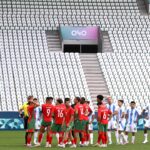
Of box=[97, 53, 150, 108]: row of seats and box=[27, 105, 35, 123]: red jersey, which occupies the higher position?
box=[97, 53, 150, 108]: row of seats

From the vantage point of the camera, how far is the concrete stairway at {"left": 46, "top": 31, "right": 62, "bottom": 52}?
1892 inches

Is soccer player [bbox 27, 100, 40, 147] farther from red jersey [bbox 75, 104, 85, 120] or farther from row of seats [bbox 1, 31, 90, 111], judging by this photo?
row of seats [bbox 1, 31, 90, 111]

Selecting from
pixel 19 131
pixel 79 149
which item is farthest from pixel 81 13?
pixel 79 149

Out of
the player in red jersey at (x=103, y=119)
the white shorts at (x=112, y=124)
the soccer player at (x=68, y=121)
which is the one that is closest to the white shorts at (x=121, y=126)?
the white shorts at (x=112, y=124)

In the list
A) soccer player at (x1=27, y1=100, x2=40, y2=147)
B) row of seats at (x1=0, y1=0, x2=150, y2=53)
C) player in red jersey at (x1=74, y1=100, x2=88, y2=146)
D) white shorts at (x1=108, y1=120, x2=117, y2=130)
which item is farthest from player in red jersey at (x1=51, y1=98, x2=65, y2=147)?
row of seats at (x1=0, y1=0, x2=150, y2=53)

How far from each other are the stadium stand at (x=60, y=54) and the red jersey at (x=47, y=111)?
15151mm

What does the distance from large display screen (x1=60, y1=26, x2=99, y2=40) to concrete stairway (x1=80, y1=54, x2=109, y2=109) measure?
186 cm

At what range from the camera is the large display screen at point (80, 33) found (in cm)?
4878

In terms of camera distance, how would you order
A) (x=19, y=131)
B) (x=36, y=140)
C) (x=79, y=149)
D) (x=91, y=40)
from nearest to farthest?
(x=79, y=149) < (x=36, y=140) < (x=19, y=131) < (x=91, y=40)

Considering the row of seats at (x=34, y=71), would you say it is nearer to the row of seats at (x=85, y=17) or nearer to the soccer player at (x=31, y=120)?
the row of seats at (x=85, y=17)

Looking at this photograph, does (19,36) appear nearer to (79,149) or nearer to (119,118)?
(119,118)

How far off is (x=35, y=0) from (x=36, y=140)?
75.7 feet

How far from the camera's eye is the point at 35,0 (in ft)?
166

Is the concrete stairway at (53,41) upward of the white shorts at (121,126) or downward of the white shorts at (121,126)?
upward
